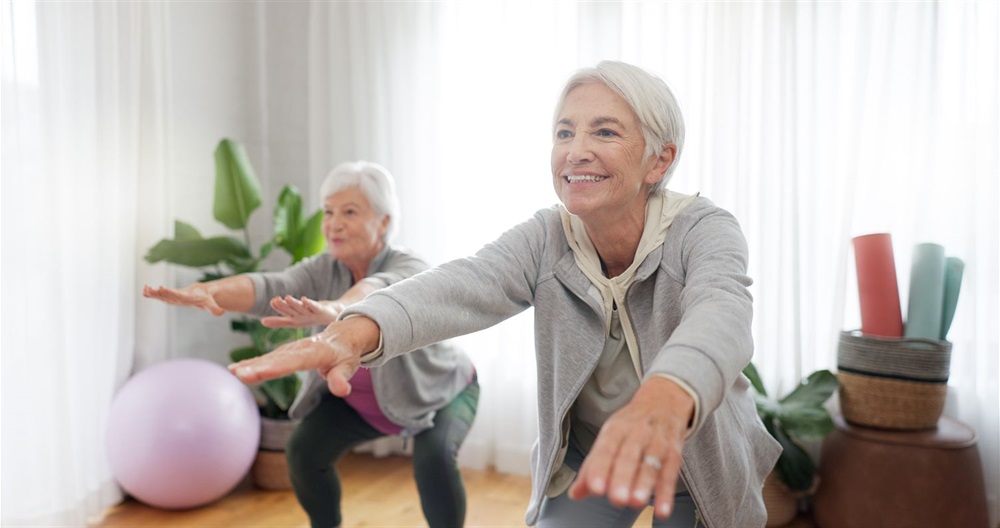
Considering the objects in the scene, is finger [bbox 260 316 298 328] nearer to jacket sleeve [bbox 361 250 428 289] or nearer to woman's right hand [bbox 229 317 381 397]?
woman's right hand [bbox 229 317 381 397]

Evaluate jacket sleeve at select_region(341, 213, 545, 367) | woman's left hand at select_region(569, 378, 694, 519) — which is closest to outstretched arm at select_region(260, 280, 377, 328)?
jacket sleeve at select_region(341, 213, 545, 367)

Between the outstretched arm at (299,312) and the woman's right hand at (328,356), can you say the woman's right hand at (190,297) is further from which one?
the woman's right hand at (328,356)

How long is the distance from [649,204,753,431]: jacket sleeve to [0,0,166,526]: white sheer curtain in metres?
2.29

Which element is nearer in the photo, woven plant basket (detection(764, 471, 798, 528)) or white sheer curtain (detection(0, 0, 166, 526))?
white sheer curtain (detection(0, 0, 166, 526))

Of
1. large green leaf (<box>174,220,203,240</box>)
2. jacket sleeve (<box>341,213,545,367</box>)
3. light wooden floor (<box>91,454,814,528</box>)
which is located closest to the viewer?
jacket sleeve (<box>341,213,545,367</box>)

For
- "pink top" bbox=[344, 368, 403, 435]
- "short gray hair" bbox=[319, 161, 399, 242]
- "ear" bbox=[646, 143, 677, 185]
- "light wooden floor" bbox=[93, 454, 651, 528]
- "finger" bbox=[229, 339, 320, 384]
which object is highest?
"ear" bbox=[646, 143, 677, 185]

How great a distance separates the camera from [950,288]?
246cm

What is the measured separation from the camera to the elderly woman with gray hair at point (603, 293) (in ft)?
3.90

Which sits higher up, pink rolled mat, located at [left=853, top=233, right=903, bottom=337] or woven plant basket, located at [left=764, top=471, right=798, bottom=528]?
pink rolled mat, located at [left=853, top=233, right=903, bottom=337]

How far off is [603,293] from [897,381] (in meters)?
1.60

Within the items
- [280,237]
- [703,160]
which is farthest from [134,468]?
[703,160]

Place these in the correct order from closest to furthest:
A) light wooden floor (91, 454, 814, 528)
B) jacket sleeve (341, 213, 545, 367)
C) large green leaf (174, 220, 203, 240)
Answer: jacket sleeve (341, 213, 545, 367) → light wooden floor (91, 454, 814, 528) → large green leaf (174, 220, 203, 240)

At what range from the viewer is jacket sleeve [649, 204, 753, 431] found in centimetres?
89

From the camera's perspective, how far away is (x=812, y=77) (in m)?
2.75
